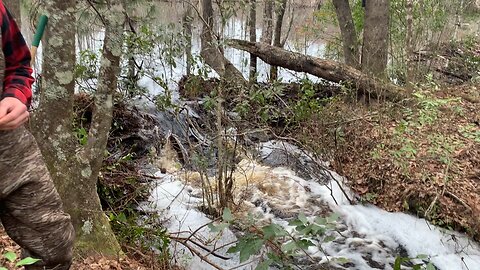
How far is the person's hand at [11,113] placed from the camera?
5.58ft

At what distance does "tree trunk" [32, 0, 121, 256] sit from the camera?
2.85 metres

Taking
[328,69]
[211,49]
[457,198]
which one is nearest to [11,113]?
[211,49]

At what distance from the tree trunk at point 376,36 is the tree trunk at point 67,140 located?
540cm

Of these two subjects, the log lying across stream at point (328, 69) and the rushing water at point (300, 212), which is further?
the log lying across stream at point (328, 69)

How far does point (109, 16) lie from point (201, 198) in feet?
9.46

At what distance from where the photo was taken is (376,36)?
7.71 meters

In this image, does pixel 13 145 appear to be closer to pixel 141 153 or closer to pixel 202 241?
pixel 202 241

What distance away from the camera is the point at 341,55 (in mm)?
11250

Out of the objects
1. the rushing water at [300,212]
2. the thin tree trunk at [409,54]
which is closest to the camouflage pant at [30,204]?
the rushing water at [300,212]

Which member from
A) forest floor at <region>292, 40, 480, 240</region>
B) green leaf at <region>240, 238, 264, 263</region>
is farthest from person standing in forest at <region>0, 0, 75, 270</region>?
forest floor at <region>292, 40, 480, 240</region>

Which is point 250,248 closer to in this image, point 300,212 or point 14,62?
point 14,62

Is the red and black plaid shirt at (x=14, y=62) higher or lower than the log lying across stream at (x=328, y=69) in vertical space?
higher

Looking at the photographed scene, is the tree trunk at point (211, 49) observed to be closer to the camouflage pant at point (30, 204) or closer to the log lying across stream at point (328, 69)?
the log lying across stream at point (328, 69)

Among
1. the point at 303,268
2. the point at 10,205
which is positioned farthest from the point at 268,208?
the point at 10,205
